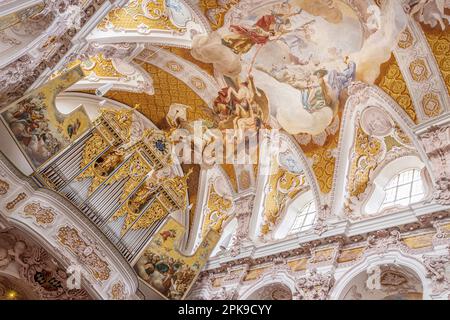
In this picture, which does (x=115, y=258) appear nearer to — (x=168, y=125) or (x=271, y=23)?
(x=168, y=125)

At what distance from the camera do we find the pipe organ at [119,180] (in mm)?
12195

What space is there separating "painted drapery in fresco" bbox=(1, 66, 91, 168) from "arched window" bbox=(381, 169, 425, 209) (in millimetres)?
8758

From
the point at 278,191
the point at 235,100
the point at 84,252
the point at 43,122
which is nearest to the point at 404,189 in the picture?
the point at 278,191

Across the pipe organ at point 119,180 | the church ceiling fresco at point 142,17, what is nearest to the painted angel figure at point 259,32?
the church ceiling fresco at point 142,17

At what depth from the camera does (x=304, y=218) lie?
13328 millimetres

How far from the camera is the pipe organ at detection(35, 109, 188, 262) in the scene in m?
12.2

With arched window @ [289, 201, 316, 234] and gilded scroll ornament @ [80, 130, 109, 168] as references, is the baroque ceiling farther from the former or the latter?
arched window @ [289, 201, 316, 234]

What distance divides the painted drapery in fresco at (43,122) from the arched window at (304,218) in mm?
7070

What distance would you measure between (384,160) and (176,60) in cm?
714

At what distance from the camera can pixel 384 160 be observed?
1203cm

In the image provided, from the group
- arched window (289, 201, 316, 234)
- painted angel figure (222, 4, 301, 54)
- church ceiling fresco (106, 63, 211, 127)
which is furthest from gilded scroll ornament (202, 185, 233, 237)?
painted angel figure (222, 4, 301, 54)

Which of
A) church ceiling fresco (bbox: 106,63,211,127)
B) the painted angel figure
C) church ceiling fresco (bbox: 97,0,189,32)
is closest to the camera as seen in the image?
church ceiling fresco (bbox: 97,0,189,32)

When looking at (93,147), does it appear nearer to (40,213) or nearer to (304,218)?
(40,213)

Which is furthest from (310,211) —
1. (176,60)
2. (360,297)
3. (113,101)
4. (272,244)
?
(113,101)
